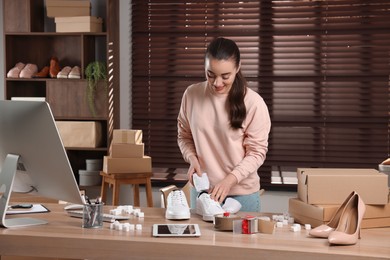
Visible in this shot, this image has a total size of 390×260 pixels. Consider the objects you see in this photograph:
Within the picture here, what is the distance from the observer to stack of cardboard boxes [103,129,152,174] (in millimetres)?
5168

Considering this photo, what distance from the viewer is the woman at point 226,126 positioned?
2.96 m

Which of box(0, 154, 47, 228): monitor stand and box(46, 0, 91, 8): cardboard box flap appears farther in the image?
box(46, 0, 91, 8): cardboard box flap

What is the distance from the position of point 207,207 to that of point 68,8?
320 centimetres

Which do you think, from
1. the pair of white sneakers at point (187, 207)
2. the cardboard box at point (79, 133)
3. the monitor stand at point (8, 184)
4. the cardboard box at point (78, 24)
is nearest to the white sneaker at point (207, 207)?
the pair of white sneakers at point (187, 207)

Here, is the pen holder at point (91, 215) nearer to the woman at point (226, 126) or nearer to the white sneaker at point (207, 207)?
the white sneaker at point (207, 207)

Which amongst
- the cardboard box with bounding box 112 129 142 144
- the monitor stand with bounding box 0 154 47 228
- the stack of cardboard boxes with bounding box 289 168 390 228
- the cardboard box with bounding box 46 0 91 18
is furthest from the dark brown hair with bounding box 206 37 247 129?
the cardboard box with bounding box 46 0 91 18

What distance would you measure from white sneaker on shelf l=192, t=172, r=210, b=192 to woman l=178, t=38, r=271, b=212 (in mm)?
49

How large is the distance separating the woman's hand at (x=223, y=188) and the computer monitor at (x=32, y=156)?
1.93ft

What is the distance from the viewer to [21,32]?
5531mm

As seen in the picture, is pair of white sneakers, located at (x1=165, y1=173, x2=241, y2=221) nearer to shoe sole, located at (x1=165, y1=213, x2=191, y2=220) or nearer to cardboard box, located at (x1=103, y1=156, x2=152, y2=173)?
shoe sole, located at (x1=165, y1=213, x2=191, y2=220)

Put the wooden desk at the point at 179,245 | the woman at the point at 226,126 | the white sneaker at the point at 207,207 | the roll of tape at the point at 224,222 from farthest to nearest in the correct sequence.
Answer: the woman at the point at 226,126 → the white sneaker at the point at 207,207 → the roll of tape at the point at 224,222 → the wooden desk at the point at 179,245

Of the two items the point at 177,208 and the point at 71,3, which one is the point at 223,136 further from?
the point at 71,3

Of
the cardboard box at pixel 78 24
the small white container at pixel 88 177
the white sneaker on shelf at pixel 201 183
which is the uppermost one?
the cardboard box at pixel 78 24

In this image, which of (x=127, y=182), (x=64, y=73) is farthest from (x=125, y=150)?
(x=64, y=73)
